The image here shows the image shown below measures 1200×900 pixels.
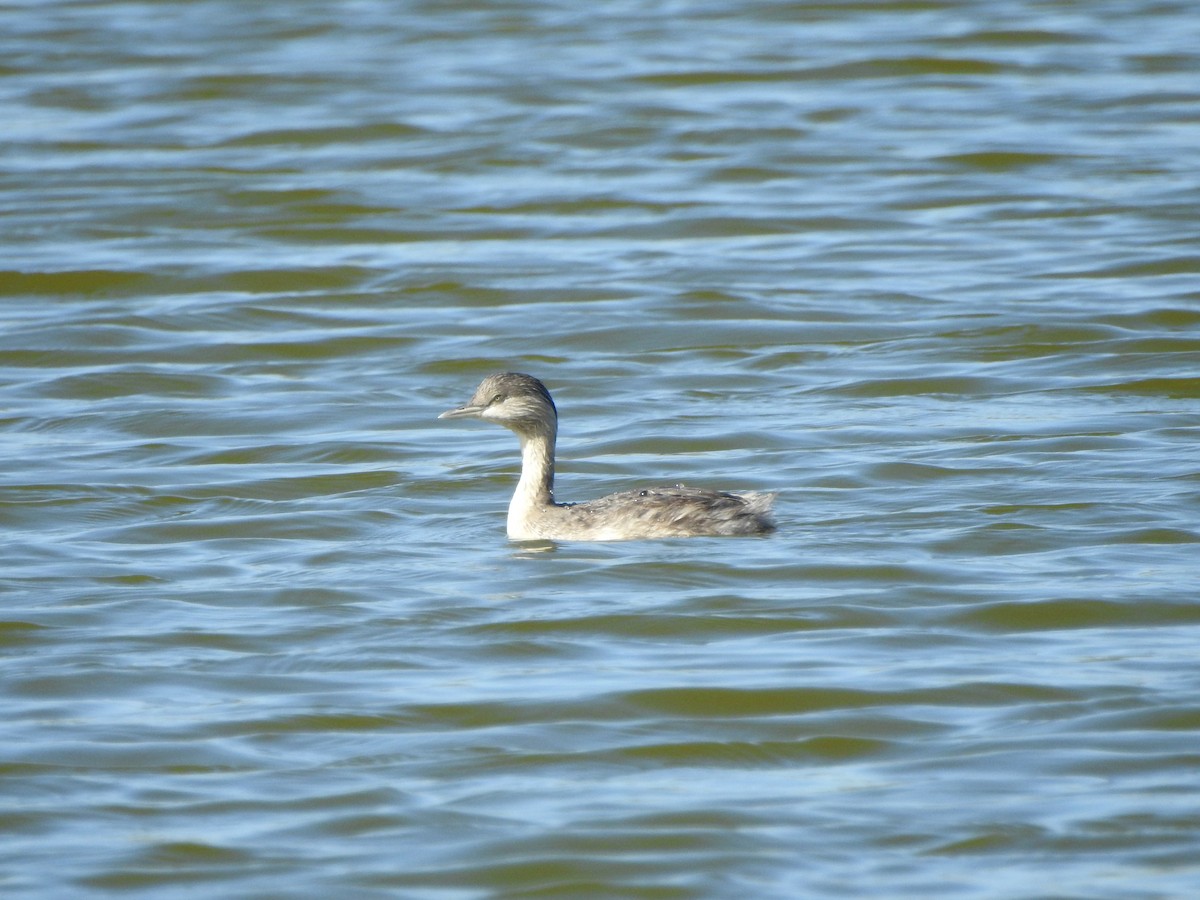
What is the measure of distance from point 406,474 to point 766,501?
2.60m

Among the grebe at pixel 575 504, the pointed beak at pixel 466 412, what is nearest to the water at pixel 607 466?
the grebe at pixel 575 504

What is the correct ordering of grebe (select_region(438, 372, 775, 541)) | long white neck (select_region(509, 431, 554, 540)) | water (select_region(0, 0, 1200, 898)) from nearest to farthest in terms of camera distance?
water (select_region(0, 0, 1200, 898)) → grebe (select_region(438, 372, 775, 541)) → long white neck (select_region(509, 431, 554, 540))

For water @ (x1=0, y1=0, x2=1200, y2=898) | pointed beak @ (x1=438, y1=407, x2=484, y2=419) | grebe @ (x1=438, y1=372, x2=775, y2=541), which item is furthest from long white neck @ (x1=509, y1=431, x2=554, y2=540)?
pointed beak @ (x1=438, y1=407, x2=484, y2=419)

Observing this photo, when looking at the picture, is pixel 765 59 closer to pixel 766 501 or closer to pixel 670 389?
pixel 670 389

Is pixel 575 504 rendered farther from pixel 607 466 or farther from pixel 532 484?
pixel 607 466

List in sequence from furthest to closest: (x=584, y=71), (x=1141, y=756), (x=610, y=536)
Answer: (x=584, y=71) → (x=610, y=536) → (x=1141, y=756)

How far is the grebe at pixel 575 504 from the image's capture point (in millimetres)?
9680

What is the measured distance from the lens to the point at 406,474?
11.5 meters

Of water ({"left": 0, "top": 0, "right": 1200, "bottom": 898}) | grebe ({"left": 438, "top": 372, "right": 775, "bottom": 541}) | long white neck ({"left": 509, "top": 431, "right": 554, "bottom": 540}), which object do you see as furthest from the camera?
long white neck ({"left": 509, "top": 431, "right": 554, "bottom": 540})

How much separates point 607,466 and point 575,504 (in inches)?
59.8

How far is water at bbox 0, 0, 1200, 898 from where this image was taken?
6.66m

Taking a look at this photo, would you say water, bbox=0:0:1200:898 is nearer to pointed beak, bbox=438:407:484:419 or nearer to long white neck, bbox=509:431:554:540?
long white neck, bbox=509:431:554:540

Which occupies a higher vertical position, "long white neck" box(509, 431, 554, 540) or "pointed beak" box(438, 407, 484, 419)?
"pointed beak" box(438, 407, 484, 419)

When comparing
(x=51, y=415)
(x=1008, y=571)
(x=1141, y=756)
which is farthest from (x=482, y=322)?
(x=1141, y=756)
